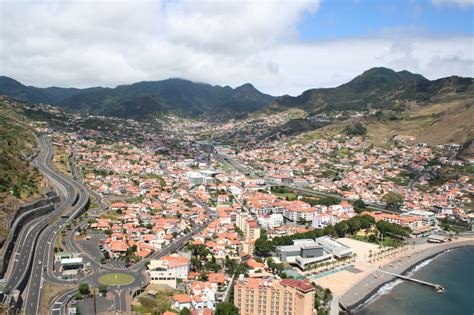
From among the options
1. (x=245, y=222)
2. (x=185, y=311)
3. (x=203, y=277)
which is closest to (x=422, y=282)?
(x=245, y=222)

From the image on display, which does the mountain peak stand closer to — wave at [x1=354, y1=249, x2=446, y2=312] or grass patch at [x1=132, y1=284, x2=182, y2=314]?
wave at [x1=354, y1=249, x2=446, y2=312]

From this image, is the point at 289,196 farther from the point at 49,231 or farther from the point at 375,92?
the point at 375,92

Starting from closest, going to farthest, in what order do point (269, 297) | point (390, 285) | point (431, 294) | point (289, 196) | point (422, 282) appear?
point (269, 297), point (431, 294), point (390, 285), point (422, 282), point (289, 196)

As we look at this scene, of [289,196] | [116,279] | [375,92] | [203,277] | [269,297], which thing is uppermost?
[375,92]

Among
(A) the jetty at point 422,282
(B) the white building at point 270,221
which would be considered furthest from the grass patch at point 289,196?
(A) the jetty at point 422,282

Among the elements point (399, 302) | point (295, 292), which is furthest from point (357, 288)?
point (295, 292)

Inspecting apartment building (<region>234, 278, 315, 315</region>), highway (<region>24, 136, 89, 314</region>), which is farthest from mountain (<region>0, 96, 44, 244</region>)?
apartment building (<region>234, 278, 315, 315</region>)

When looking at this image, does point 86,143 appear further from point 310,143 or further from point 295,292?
point 295,292

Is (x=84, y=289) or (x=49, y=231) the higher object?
(x=49, y=231)
